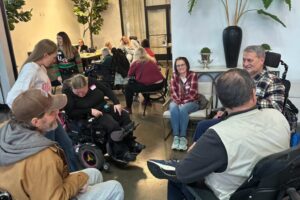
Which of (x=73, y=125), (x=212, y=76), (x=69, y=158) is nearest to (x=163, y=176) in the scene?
(x=69, y=158)

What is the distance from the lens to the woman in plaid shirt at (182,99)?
3232 mm

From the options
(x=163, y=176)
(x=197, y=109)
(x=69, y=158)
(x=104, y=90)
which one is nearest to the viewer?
(x=163, y=176)

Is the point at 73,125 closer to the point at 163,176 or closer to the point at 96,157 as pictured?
the point at 96,157

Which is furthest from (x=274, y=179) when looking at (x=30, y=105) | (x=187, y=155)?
(x=30, y=105)

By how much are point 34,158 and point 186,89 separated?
2435 millimetres

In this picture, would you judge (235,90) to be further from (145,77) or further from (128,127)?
(145,77)

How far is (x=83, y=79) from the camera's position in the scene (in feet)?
8.84

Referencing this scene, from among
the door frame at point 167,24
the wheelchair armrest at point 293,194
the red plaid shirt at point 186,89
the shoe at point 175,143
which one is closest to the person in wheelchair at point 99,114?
the shoe at point 175,143

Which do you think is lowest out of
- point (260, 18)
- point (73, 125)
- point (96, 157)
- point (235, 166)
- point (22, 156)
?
Answer: point (96, 157)

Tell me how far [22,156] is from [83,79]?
1569 mm

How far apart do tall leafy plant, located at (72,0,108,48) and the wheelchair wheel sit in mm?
7049

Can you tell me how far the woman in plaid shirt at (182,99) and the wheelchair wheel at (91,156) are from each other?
0.93 metres

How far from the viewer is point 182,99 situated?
133 inches

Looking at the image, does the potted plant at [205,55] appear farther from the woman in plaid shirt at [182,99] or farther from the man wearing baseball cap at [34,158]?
the man wearing baseball cap at [34,158]
